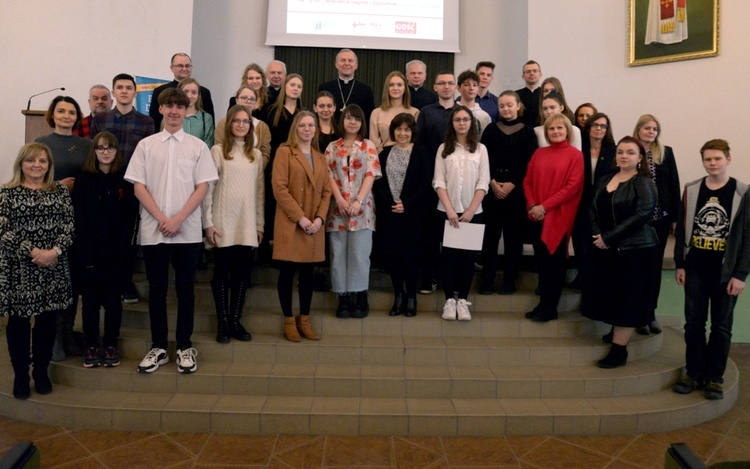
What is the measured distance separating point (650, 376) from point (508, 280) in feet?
3.66

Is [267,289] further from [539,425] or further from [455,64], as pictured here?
[455,64]

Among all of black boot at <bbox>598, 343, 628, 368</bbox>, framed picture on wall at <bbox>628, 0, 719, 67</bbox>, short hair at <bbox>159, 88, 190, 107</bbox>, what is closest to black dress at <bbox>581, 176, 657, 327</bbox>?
black boot at <bbox>598, 343, 628, 368</bbox>

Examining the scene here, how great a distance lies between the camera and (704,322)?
9.91 feet

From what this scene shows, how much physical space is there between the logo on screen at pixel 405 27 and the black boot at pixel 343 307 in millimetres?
5445

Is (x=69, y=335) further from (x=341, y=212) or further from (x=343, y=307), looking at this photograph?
(x=341, y=212)

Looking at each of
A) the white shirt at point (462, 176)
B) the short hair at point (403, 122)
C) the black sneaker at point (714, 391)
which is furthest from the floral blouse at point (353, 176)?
the black sneaker at point (714, 391)

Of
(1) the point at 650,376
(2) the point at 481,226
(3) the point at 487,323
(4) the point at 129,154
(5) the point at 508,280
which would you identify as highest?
(4) the point at 129,154

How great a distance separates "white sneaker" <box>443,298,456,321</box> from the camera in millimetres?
3393

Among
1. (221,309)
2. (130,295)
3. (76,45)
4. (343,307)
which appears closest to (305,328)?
(343,307)

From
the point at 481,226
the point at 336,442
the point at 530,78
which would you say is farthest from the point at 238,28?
the point at 336,442

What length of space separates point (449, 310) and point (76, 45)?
237 inches

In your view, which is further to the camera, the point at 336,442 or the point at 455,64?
the point at 455,64

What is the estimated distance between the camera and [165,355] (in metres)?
3.00

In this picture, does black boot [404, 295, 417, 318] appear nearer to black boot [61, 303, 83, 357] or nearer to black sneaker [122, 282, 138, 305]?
black sneaker [122, 282, 138, 305]
